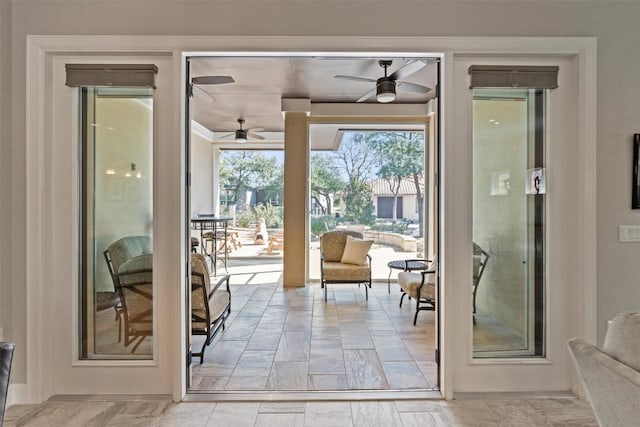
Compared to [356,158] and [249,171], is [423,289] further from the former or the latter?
[249,171]

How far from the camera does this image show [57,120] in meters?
2.64

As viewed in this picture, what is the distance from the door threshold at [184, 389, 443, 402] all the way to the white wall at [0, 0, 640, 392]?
1287 mm

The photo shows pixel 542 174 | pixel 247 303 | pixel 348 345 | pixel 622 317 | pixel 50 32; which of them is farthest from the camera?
pixel 247 303

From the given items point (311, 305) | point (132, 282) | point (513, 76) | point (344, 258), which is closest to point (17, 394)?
point (132, 282)

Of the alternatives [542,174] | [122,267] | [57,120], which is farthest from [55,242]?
[542,174]

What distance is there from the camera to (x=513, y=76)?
2.63 m

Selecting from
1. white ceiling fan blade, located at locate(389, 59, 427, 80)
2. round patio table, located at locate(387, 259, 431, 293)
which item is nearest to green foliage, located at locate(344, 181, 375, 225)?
round patio table, located at locate(387, 259, 431, 293)

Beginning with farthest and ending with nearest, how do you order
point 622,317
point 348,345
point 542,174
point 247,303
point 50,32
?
point 247,303 → point 348,345 → point 542,174 → point 50,32 → point 622,317

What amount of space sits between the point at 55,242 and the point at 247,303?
2.93 metres

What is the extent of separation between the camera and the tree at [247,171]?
8906 millimetres

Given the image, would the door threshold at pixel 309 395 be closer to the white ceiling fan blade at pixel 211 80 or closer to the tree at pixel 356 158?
the white ceiling fan blade at pixel 211 80

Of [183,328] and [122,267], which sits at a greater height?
[122,267]

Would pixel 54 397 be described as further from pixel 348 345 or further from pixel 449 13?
pixel 449 13

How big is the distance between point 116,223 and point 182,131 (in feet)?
2.90
